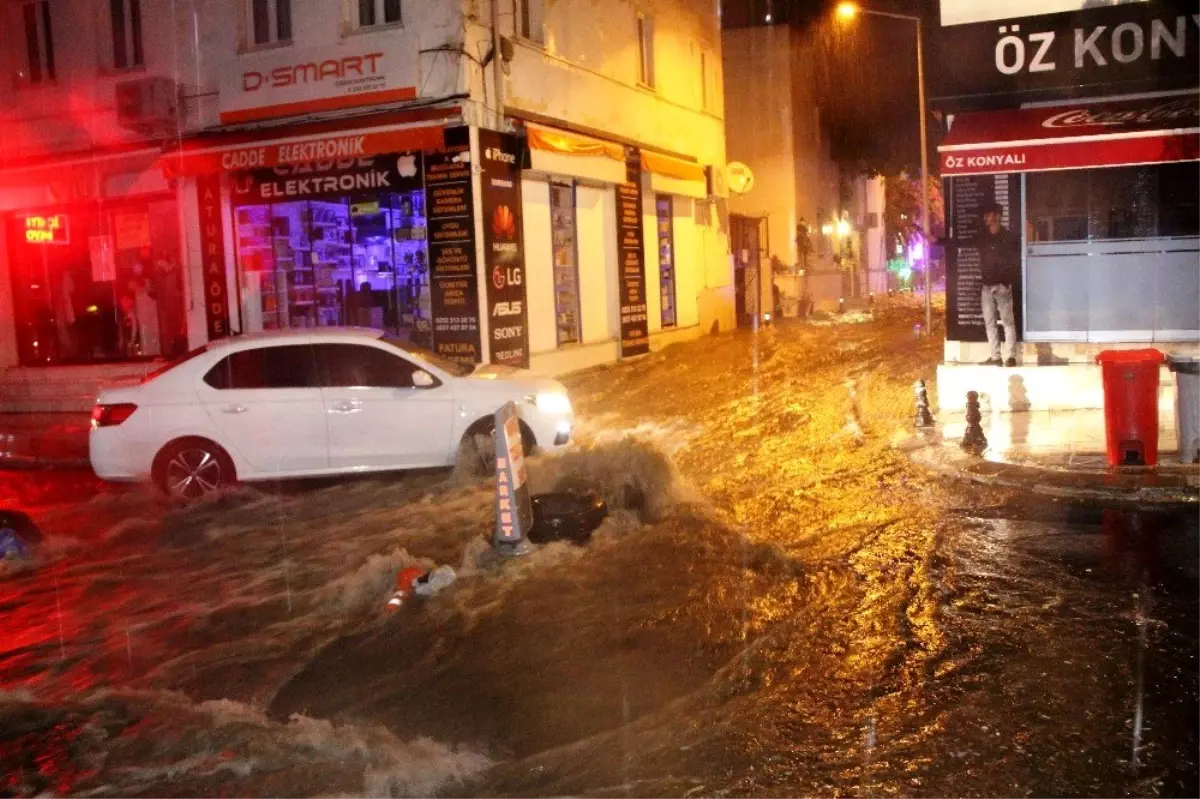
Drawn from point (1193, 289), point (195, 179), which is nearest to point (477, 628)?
point (1193, 289)

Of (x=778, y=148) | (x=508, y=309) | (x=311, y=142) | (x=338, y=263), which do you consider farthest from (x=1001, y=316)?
(x=778, y=148)

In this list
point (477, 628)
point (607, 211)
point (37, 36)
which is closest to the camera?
point (477, 628)

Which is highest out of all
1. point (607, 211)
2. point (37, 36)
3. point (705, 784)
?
point (37, 36)

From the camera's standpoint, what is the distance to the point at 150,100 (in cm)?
1950

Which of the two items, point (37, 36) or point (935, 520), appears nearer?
point (935, 520)

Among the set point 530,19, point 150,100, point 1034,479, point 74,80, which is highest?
point 530,19

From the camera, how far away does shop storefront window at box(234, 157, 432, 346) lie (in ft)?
61.7

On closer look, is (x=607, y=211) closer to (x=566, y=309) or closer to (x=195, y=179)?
(x=566, y=309)

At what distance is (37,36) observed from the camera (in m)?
21.3

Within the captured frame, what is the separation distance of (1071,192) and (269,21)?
1325 centimetres

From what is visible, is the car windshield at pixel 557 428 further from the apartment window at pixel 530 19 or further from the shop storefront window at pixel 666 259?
the shop storefront window at pixel 666 259

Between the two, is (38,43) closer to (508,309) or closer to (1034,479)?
(508,309)

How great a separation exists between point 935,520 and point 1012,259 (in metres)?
7.05

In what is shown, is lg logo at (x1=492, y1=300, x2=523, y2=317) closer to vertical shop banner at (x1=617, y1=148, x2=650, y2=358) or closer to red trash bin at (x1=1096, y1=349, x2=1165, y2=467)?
vertical shop banner at (x1=617, y1=148, x2=650, y2=358)
